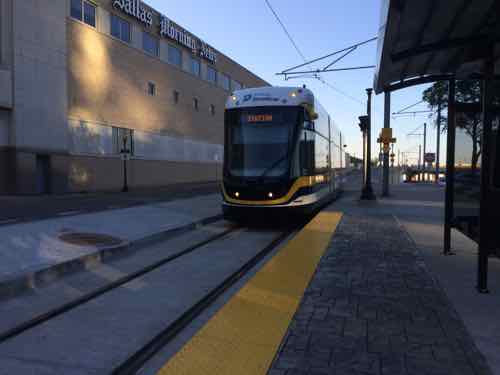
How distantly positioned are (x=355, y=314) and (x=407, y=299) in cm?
83

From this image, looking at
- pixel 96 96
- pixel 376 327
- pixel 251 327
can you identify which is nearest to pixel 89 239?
pixel 251 327

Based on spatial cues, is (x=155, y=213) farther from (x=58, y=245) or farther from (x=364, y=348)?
(x=364, y=348)

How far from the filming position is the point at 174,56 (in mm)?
35281

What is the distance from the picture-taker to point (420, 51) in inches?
216

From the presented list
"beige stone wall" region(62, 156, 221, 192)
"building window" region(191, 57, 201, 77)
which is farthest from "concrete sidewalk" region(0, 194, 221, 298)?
"building window" region(191, 57, 201, 77)

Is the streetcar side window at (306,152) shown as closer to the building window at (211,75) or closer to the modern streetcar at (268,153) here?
the modern streetcar at (268,153)

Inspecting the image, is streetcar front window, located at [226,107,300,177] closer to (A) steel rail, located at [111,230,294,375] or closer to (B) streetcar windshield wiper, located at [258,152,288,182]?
(B) streetcar windshield wiper, located at [258,152,288,182]

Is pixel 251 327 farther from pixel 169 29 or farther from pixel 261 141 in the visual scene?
pixel 169 29

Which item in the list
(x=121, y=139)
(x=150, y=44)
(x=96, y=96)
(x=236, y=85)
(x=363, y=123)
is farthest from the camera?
(x=236, y=85)

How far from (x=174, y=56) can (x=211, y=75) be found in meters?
7.51

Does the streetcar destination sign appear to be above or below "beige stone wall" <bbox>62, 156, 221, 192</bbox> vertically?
above

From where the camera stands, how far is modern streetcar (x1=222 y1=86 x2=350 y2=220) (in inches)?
393

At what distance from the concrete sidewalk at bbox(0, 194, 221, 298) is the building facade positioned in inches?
463

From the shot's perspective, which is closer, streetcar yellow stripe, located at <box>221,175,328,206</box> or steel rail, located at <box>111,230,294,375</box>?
steel rail, located at <box>111,230,294,375</box>
